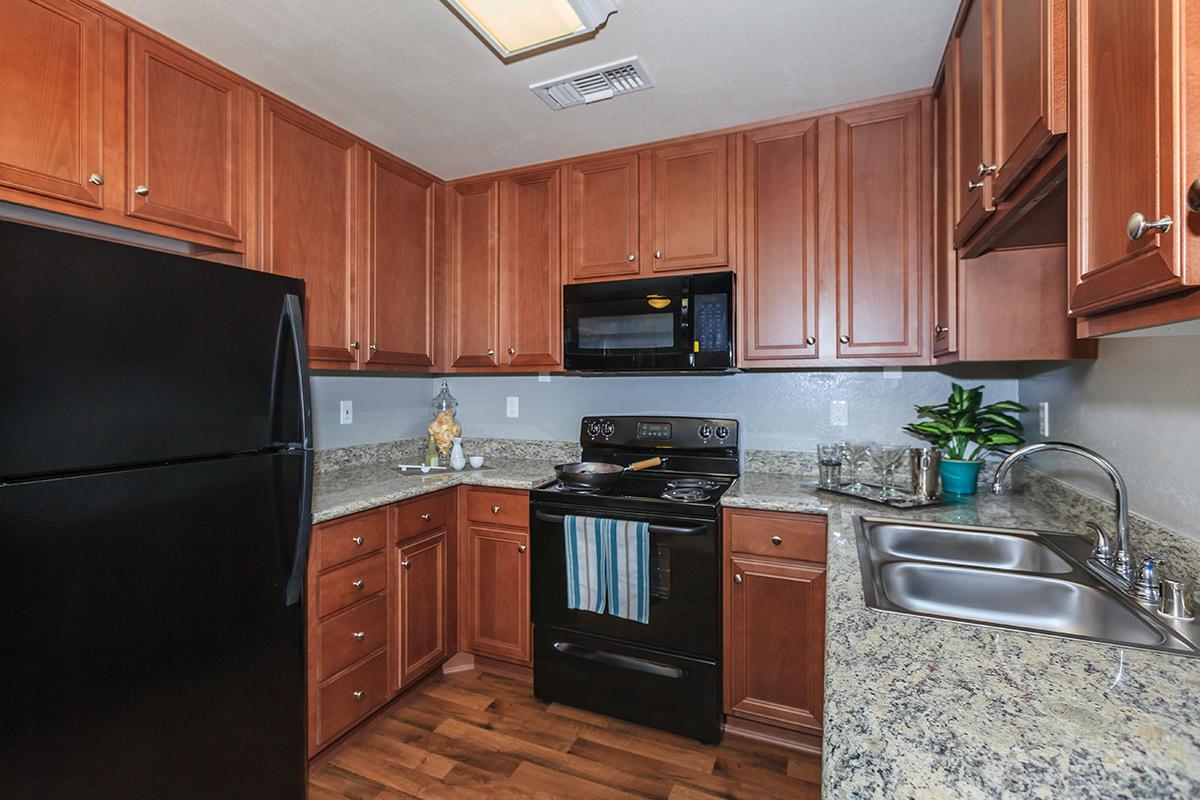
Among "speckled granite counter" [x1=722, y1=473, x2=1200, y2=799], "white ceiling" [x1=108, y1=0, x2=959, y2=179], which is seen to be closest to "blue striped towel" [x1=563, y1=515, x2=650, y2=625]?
"speckled granite counter" [x1=722, y1=473, x2=1200, y2=799]

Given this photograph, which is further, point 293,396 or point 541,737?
point 541,737

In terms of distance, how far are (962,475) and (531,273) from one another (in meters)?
1.98

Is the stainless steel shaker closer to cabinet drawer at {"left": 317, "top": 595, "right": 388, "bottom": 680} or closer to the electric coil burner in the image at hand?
the electric coil burner

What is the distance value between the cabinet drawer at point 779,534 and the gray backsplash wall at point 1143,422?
28.9 inches

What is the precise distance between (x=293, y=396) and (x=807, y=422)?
203 centimetres

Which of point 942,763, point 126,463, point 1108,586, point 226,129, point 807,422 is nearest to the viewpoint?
point 942,763

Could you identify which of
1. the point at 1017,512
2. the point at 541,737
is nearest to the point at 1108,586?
the point at 1017,512

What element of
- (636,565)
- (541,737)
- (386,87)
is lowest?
(541,737)

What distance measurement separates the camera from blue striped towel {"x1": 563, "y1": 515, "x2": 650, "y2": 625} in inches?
79.0

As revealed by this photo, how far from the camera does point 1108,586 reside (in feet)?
3.47

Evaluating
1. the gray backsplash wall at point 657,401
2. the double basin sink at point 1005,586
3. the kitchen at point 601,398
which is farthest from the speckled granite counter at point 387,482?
the double basin sink at point 1005,586

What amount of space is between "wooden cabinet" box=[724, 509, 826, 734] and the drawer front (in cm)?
87

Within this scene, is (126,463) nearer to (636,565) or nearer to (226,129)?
(226,129)

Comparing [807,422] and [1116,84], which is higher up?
[1116,84]
